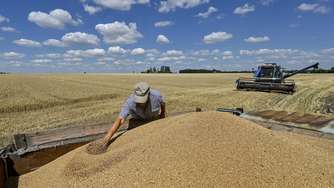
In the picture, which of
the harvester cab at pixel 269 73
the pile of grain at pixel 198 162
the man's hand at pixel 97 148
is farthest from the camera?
the harvester cab at pixel 269 73

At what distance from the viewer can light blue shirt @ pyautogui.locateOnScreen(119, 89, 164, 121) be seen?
3.50 metres

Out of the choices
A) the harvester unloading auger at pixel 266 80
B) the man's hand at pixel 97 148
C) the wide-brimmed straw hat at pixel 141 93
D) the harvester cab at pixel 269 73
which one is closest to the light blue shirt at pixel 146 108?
the wide-brimmed straw hat at pixel 141 93

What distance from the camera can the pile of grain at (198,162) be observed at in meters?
2.25

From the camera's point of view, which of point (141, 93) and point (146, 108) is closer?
point (141, 93)

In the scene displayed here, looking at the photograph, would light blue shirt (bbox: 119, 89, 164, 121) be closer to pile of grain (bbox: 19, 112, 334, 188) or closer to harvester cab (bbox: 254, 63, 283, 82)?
pile of grain (bbox: 19, 112, 334, 188)

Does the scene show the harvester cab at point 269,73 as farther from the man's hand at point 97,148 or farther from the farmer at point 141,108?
the man's hand at point 97,148

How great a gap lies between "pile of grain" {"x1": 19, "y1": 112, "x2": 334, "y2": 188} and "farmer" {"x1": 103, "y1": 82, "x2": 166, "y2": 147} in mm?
372

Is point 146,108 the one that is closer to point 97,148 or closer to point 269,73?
point 97,148

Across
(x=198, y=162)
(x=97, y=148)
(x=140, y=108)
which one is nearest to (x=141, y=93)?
(x=140, y=108)

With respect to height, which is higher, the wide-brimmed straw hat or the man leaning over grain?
the wide-brimmed straw hat

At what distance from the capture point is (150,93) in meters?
3.59

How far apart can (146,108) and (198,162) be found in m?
1.49

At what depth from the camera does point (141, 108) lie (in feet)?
12.1

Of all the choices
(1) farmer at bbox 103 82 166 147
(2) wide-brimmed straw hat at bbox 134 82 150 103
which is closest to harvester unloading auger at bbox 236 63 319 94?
(1) farmer at bbox 103 82 166 147
